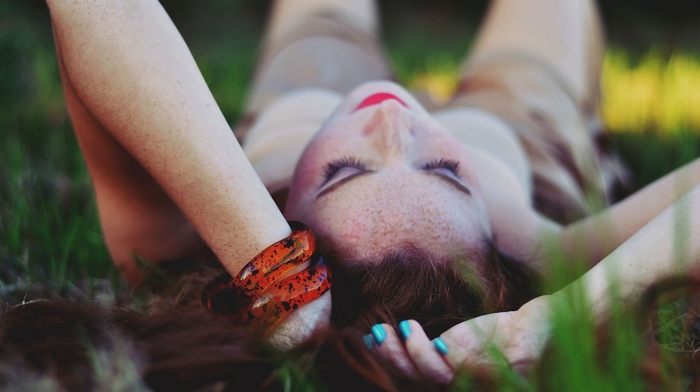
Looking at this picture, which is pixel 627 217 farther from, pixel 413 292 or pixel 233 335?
pixel 233 335

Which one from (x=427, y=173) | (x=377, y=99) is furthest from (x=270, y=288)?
(x=377, y=99)

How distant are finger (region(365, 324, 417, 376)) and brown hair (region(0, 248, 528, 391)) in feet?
0.08

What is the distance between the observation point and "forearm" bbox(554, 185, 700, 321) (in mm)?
1073

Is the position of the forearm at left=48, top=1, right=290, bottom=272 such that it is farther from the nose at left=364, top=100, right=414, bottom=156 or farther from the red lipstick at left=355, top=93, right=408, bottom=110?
the red lipstick at left=355, top=93, right=408, bottom=110

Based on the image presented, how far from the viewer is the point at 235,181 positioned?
1.13 meters

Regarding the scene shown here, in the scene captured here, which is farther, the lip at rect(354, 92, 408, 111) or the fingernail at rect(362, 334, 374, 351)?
the lip at rect(354, 92, 408, 111)

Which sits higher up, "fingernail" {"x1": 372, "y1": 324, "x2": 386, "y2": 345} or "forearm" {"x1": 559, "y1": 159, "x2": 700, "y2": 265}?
"fingernail" {"x1": 372, "y1": 324, "x2": 386, "y2": 345}

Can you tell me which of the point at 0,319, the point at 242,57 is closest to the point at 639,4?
the point at 242,57

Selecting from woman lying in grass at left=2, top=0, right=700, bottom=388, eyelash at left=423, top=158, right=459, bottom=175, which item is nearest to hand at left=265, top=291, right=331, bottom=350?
woman lying in grass at left=2, top=0, right=700, bottom=388

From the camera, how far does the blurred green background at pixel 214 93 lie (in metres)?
1.70

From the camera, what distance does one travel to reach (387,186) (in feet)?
4.42

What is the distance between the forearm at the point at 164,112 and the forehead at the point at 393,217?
0.63ft

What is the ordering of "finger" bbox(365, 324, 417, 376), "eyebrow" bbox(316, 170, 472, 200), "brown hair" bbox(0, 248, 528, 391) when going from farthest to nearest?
1. "eyebrow" bbox(316, 170, 472, 200)
2. "finger" bbox(365, 324, 417, 376)
3. "brown hair" bbox(0, 248, 528, 391)

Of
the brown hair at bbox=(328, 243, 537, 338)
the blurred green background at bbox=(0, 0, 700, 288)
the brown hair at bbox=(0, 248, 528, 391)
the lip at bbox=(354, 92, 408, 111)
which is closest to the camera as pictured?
the brown hair at bbox=(0, 248, 528, 391)
